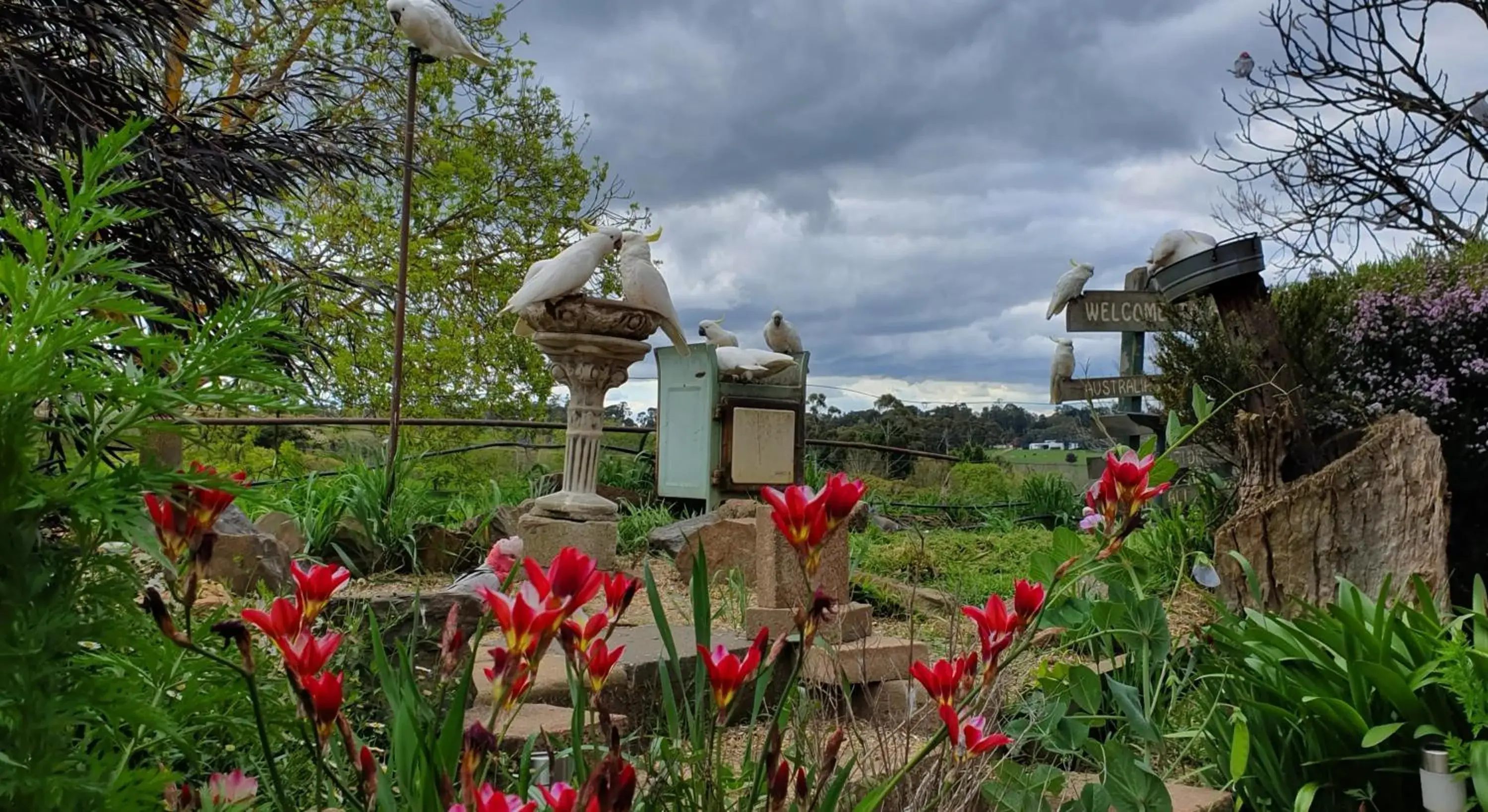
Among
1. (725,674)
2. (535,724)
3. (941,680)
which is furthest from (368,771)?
(535,724)

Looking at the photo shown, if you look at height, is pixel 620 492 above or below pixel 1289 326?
below

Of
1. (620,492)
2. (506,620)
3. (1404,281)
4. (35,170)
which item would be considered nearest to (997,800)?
(506,620)

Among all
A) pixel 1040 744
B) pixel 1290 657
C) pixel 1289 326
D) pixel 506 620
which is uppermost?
pixel 1289 326

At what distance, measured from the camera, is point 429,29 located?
615 centimetres

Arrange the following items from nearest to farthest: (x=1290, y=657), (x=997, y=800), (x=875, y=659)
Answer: (x=997, y=800) → (x=1290, y=657) → (x=875, y=659)

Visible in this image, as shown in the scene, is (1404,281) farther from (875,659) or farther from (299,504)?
(299,504)

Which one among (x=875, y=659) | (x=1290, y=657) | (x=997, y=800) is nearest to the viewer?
(x=997, y=800)

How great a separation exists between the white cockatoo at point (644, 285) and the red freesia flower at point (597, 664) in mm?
4807

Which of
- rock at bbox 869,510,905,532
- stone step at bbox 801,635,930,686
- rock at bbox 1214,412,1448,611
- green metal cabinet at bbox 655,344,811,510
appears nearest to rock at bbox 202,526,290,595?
stone step at bbox 801,635,930,686

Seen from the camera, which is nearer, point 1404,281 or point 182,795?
point 182,795

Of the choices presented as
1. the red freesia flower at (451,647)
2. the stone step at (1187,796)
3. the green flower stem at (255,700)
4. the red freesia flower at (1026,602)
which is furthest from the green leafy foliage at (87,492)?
the stone step at (1187,796)

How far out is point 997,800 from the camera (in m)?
1.68

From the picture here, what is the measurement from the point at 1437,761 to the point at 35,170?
14.4 ft

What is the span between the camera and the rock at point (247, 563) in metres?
4.09
